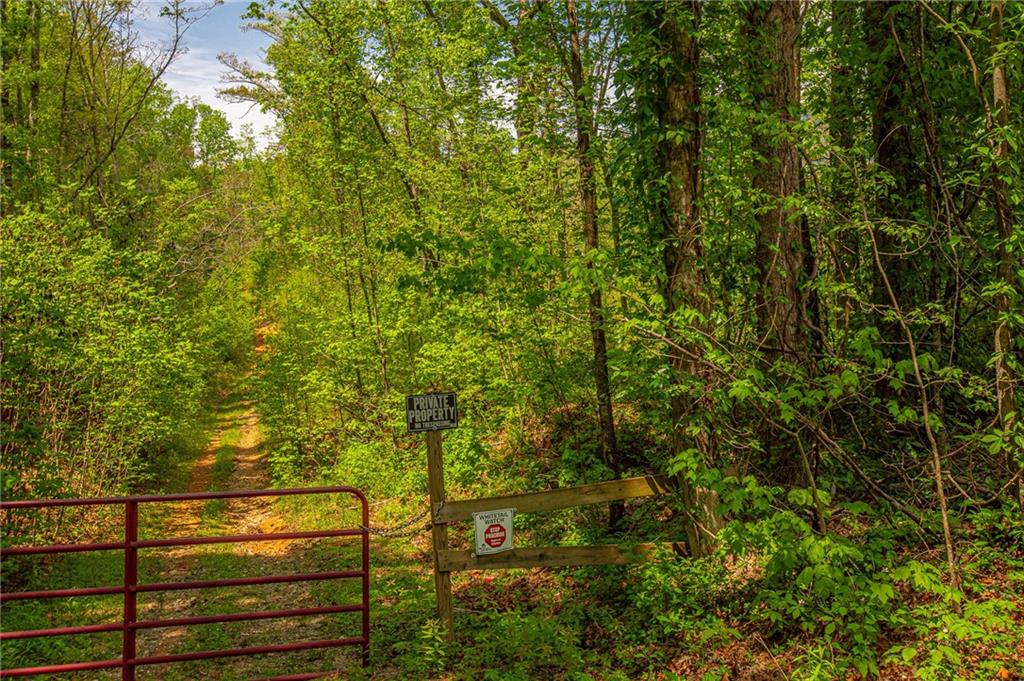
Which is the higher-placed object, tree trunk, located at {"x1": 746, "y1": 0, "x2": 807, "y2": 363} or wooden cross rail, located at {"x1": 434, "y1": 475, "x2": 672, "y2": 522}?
tree trunk, located at {"x1": 746, "y1": 0, "x2": 807, "y2": 363}

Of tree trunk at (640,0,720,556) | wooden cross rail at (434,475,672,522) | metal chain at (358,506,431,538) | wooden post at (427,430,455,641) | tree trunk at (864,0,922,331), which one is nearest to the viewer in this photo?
tree trunk at (640,0,720,556)

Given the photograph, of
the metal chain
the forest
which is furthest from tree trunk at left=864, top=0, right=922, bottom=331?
the metal chain

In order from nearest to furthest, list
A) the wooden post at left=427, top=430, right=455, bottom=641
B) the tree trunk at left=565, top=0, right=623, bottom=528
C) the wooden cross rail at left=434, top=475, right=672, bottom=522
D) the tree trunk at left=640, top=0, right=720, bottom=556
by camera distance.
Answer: the tree trunk at left=640, top=0, right=720, bottom=556 → the wooden cross rail at left=434, top=475, right=672, bottom=522 → the wooden post at left=427, top=430, right=455, bottom=641 → the tree trunk at left=565, top=0, right=623, bottom=528

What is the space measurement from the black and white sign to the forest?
1116mm

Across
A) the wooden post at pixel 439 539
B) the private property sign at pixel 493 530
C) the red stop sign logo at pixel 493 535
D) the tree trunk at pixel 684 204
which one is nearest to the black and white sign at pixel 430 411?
the wooden post at pixel 439 539

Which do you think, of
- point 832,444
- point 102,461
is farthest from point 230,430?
point 832,444

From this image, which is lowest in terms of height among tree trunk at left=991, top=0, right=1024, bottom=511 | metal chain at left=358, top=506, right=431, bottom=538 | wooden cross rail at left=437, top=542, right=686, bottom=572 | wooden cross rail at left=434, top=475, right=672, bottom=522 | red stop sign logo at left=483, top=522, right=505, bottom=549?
metal chain at left=358, top=506, right=431, bottom=538

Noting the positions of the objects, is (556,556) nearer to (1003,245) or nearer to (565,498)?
(565,498)

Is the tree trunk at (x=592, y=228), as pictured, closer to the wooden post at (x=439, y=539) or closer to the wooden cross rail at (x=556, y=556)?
the wooden cross rail at (x=556, y=556)

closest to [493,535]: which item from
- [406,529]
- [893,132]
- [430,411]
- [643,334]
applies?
[430,411]

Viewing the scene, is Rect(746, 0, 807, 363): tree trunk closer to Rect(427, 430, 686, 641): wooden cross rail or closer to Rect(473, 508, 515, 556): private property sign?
Rect(427, 430, 686, 641): wooden cross rail

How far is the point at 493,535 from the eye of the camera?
6305 mm

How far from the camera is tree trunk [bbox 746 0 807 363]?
6.60 m

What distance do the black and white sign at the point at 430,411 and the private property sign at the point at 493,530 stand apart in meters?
0.94
